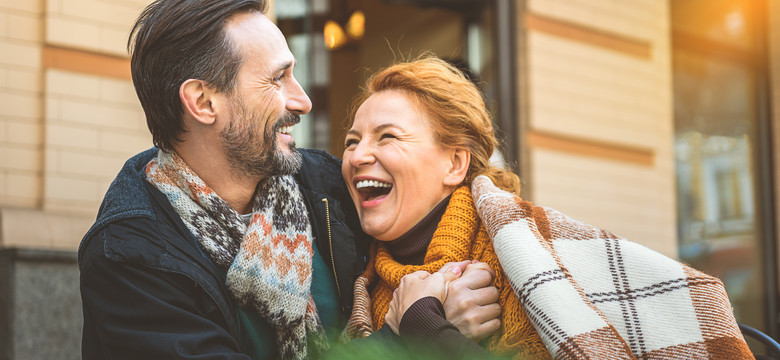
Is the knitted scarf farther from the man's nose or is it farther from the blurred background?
the blurred background

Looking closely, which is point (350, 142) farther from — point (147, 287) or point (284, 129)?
point (147, 287)

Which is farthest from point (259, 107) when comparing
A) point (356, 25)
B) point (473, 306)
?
point (356, 25)

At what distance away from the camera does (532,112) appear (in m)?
6.45

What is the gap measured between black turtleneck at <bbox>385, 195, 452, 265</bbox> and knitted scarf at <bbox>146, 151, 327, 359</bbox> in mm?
337

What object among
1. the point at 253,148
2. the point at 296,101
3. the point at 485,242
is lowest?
the point at 485,242

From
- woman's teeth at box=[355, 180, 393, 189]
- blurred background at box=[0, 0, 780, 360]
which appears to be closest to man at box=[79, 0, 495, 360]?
woman's teeth at box=[355, 180, 393, 189]

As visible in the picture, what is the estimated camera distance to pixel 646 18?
23.6 feet

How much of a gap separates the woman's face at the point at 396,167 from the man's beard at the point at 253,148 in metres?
0.25

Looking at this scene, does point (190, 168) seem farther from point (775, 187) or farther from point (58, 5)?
point (775, 187)

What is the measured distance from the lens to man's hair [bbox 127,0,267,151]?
271 cm

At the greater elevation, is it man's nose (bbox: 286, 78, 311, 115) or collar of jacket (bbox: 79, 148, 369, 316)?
man's nose (bbox: 286, 78, 311, 115)

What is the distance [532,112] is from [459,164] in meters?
3.59

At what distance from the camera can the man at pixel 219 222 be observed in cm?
235

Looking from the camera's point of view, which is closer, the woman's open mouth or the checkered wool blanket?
the checkered wool blanket
